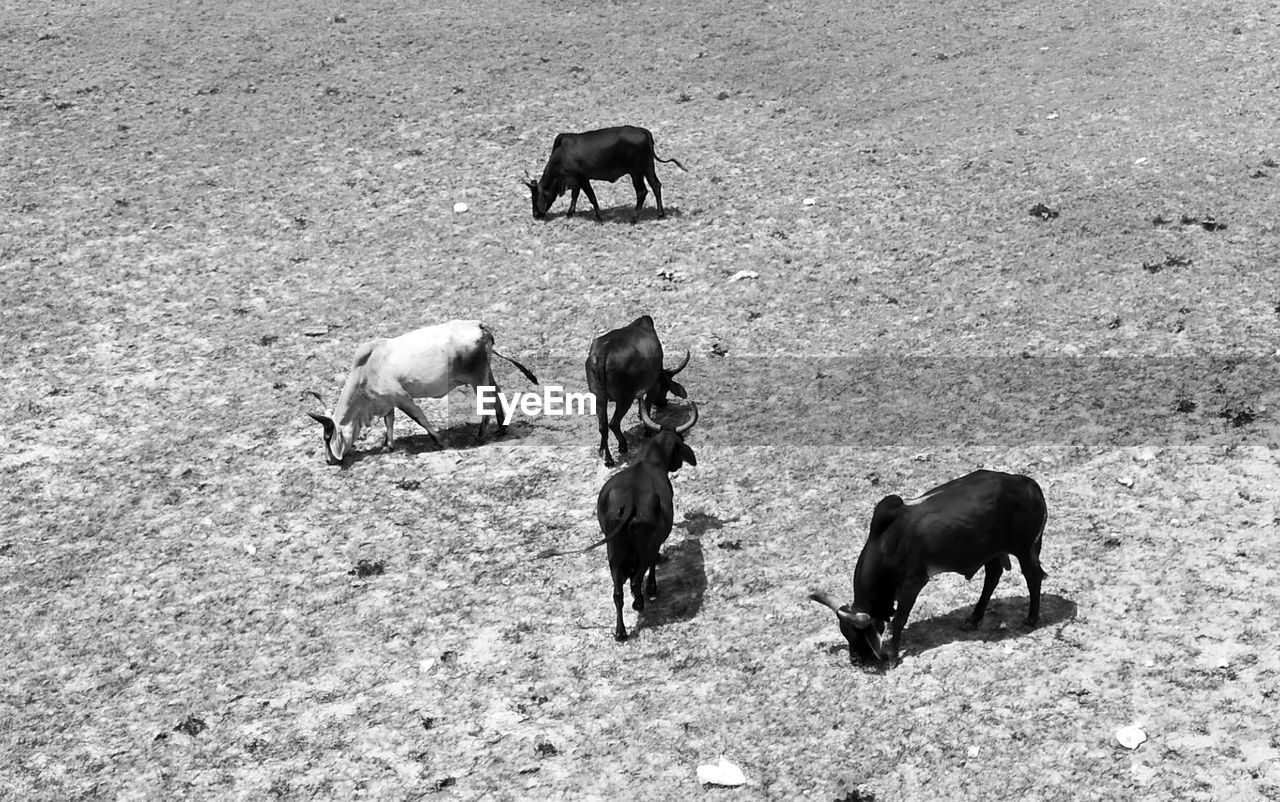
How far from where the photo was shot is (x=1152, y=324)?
1379 cm

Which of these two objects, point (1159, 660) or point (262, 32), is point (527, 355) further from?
point (262, 32)

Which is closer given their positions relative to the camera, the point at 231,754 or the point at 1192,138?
the point at 231,754

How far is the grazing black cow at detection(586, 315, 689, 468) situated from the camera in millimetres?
12023

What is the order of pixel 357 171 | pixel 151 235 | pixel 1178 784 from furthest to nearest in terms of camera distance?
pixel 357 171, pixel 151 235, pixel 1178 784

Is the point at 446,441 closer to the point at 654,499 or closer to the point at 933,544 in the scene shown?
the point at 654,499

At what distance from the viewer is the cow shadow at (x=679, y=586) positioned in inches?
398

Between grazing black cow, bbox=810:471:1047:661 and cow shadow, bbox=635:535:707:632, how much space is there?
138 centimetres

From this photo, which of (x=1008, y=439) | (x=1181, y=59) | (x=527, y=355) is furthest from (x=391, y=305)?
(x=1181, y=59)

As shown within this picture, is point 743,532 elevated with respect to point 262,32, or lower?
lower

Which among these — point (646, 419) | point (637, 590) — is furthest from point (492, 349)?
point (637, 590)

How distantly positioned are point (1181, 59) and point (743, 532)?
1430 cm

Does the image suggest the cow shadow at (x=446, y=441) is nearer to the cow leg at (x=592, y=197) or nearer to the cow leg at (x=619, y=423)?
the cow leg at (x=619, y=423)

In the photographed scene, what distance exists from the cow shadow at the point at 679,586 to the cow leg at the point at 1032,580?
7.78 feet

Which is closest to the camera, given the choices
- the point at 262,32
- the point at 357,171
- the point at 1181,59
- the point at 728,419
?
the point at 728,419
